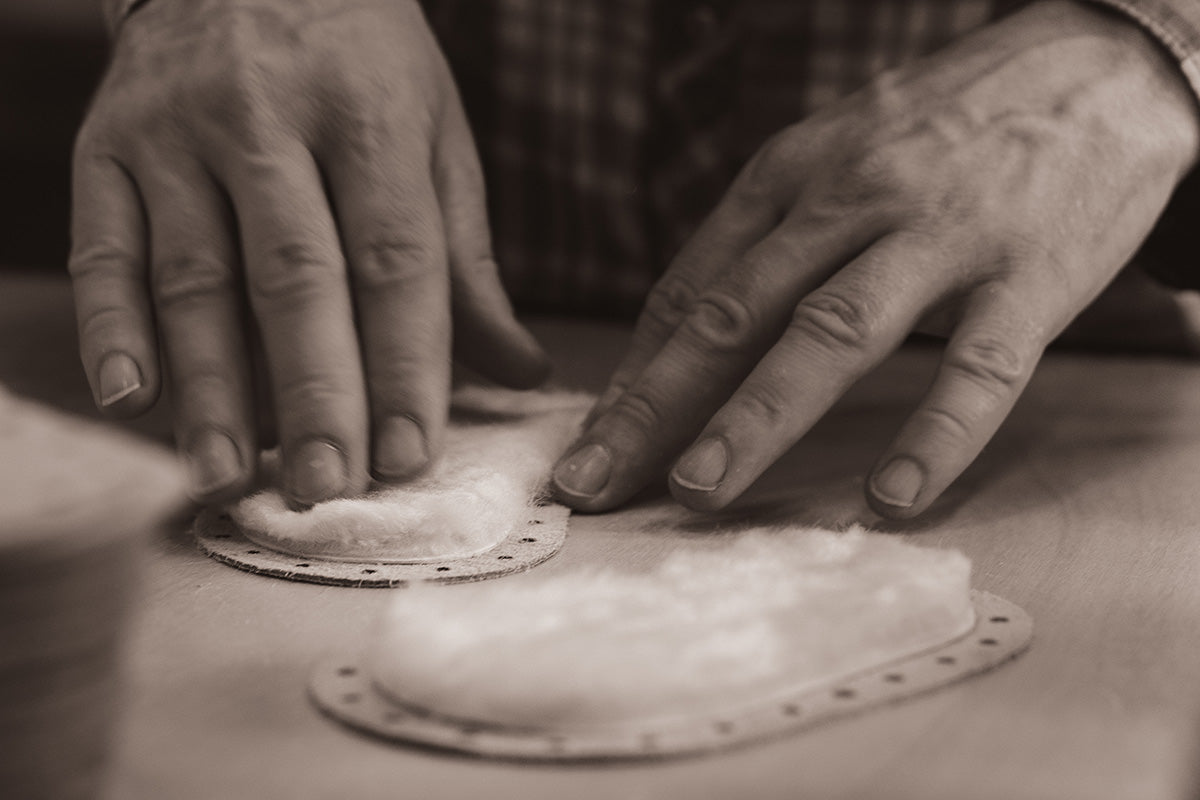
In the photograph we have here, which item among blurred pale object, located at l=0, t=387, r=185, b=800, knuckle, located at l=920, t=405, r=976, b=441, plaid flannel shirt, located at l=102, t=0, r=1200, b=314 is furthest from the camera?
plaid flannel shirt, located at l=102, t=0, r=1200, b=314

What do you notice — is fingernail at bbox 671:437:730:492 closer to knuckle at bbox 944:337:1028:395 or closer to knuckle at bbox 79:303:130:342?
knuckle at bbox 944:337:1028:395

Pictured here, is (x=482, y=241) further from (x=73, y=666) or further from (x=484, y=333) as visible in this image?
(x=73, y=666)

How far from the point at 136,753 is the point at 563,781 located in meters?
0.15

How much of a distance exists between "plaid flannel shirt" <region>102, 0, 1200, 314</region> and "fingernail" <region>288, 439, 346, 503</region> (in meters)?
0.72

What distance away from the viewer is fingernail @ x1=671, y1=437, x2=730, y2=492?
72 cm

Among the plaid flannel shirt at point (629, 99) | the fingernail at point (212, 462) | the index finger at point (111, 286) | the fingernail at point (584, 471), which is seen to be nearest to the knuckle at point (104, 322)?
the index finger at point (111, 286)

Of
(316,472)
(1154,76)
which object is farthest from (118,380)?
(1154,76)

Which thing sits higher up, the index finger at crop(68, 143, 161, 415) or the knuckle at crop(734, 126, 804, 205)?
the knuckle at crop(734, 126, 804, 205)

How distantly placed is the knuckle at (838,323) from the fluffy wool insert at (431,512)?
0.18 metres

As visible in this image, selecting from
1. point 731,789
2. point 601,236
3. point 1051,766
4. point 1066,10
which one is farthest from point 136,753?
point 601,236

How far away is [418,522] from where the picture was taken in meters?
0.65

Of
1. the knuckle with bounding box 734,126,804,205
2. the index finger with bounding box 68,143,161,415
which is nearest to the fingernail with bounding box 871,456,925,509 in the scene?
the knuckle with bounding box 734,126,804,205

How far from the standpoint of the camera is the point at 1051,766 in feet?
1.41

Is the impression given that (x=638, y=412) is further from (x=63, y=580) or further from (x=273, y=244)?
(x=63, y=580)
